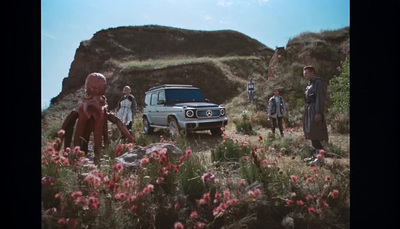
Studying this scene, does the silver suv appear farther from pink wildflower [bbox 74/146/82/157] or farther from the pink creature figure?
pink wildflower [bbox 74/146/82/157]

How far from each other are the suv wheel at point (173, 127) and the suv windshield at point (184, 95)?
0.25 metres

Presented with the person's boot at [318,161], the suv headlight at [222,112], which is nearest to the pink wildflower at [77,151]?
the suv headlight at [222,112]

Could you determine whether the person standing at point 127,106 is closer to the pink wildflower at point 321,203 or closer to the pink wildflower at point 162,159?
the pink wildflower at point 162,159

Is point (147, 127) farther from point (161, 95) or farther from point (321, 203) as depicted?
point (321, 203)

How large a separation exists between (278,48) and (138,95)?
1926mm

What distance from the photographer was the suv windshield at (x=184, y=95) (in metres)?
3.28

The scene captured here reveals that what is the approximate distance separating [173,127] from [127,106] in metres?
0.63

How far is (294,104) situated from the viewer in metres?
3.32

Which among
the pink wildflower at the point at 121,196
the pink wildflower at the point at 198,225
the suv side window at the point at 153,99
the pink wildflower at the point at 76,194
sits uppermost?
the suv side window at the point at 153,99

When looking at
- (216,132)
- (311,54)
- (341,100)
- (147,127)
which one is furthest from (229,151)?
(311,54)

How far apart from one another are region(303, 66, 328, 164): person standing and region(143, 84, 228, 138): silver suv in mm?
988
